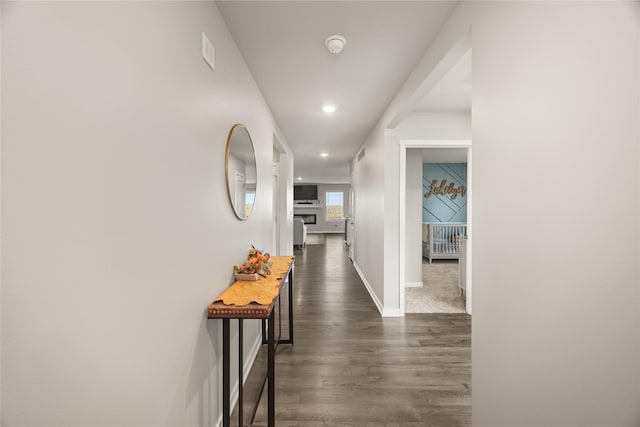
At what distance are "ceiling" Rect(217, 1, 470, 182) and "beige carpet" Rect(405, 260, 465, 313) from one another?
8.31 feet

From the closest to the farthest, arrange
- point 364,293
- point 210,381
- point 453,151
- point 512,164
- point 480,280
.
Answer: point 512,164, point 480,280, point 210,381, point 364,293, point 453,151

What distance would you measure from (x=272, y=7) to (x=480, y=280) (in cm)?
186

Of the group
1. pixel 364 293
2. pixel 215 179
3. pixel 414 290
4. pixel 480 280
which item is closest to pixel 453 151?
pixel 414 290

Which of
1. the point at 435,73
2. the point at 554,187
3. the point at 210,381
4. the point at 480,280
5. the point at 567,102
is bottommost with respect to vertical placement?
the point at 210,381

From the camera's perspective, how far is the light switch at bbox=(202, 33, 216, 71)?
56.7 inches

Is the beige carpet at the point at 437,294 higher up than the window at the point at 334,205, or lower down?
lower down

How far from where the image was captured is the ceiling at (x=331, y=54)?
166cm

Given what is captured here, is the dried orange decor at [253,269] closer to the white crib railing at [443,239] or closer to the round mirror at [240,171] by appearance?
the round mirror at [240,171]

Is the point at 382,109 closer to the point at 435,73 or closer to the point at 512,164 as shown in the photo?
the point at 435,73

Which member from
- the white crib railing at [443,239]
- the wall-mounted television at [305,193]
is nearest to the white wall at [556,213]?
the white crib railing at [443,239]

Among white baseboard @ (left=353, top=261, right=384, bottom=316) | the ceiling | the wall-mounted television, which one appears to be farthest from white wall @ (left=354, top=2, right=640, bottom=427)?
the wall-mounted television

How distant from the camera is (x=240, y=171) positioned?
204 centimetres

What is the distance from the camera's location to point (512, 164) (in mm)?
1148

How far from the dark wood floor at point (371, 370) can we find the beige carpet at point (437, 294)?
0.87 feet
